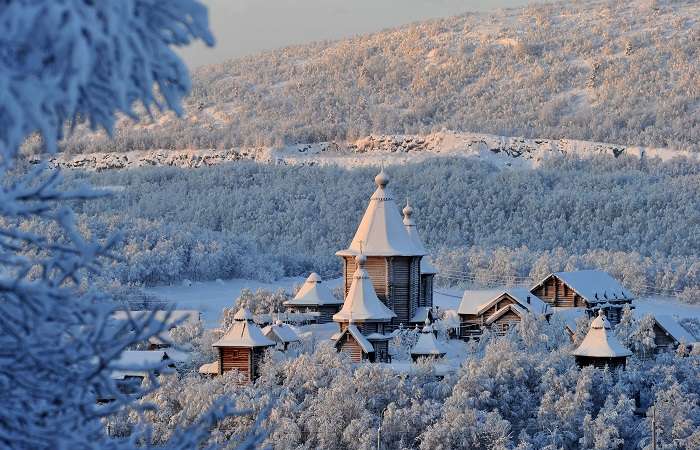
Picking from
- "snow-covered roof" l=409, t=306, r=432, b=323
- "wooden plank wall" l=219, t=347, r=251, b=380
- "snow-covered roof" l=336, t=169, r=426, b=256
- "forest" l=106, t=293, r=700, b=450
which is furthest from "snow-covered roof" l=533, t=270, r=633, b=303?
"wooden plank wall" l=219, t=347, r=251, b=380

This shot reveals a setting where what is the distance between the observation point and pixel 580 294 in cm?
3762

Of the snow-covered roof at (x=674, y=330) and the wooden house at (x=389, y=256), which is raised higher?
the wooden house at (x=389, y=256)

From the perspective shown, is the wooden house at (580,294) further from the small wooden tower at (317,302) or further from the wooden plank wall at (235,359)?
the wooden plank wall at (235,359)

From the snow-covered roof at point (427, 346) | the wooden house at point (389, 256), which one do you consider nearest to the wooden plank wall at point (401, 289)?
the wooden house at point (389, 256)

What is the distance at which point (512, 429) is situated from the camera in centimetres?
2906

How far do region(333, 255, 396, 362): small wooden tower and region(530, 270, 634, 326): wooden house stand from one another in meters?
6.64

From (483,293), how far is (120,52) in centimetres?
3245

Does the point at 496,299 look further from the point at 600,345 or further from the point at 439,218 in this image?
the point at 439,218

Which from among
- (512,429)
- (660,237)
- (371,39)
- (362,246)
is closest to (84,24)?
(512,429)

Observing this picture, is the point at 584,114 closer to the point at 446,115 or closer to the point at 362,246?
the point at 446,115

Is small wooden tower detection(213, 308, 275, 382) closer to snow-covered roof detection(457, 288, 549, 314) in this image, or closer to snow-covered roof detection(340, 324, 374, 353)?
snow-covered roof detection(340, 324, 374, 353)

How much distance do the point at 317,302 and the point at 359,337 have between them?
16.4 feet

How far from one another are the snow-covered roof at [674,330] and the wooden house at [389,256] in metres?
5.90

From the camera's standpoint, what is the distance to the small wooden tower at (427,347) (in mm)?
31562
